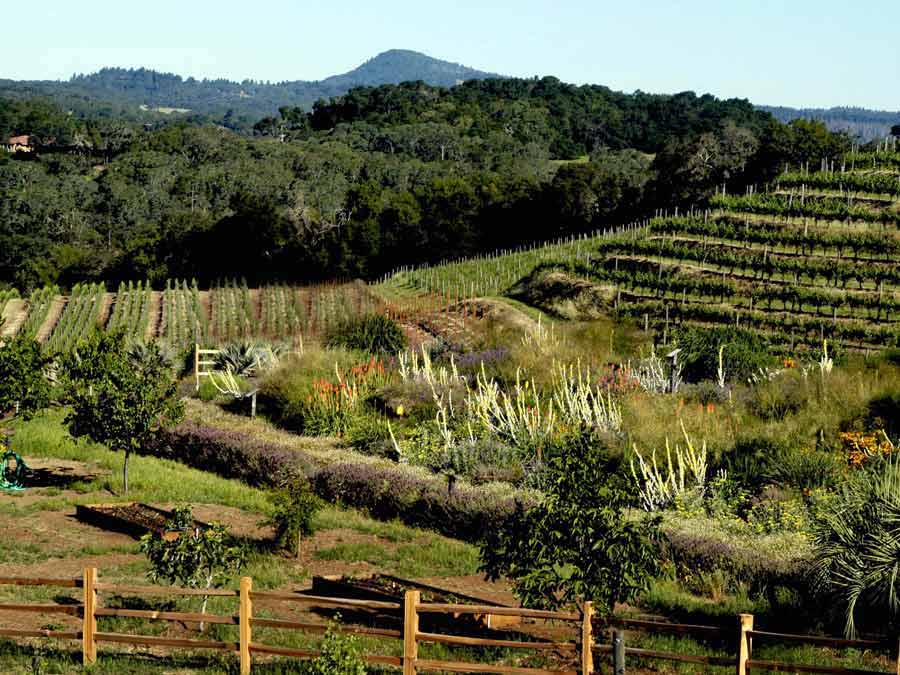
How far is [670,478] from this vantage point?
675 inches

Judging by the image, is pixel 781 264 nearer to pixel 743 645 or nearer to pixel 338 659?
pixel 743 645

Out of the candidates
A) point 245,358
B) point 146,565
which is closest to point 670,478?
point 146,565

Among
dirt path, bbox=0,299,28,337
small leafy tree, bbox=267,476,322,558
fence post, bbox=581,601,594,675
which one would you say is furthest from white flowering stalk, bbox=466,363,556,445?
dirt path, bbox=0,299,28,337

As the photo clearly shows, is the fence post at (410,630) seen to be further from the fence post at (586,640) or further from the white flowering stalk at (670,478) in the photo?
the white flowering stalk at (670,478)

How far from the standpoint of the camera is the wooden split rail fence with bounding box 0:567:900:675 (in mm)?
9531

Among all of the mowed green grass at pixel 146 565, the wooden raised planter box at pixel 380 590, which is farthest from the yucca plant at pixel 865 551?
the mowed green grass at pixel 146 565

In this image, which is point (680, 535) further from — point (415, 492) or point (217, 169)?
point (217, 169)

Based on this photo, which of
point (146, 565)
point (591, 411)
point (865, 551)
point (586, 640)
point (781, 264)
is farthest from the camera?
point (781, 264)

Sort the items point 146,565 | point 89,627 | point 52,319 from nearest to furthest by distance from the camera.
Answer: point 89,627 < point 146,565 < point 52,319

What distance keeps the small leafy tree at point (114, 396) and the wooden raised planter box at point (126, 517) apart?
1424 millimetres

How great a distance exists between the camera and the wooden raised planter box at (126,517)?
56.1ft

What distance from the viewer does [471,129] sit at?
141125 millimetres

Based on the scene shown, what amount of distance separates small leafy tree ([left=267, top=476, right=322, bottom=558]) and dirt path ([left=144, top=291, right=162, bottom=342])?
27454 mm

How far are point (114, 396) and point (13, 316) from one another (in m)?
29.6
